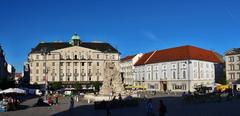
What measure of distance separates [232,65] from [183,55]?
36.6 feet

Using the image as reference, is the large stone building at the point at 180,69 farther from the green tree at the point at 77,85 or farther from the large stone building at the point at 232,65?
the green tree at the point at 77,85

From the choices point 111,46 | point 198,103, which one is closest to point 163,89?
point 111,46

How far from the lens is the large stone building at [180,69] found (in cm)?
8338

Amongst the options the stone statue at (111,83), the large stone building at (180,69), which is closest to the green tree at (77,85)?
the large stone building at (180,69)

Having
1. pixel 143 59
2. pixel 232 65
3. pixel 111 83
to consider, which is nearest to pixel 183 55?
pixel 232 65

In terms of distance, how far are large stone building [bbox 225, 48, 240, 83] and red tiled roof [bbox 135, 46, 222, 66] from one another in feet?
19.5

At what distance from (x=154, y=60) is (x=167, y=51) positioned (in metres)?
4.54

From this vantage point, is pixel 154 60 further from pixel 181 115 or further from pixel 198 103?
pixel 181 115

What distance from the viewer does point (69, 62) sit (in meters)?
106

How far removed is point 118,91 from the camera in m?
52.0

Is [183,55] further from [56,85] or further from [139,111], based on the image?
[139,111]

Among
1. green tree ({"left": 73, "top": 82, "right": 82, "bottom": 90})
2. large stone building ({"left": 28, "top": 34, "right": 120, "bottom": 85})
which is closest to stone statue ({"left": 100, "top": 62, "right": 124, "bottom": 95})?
green tree ({"left": 73, "top": 82, "right": 82, "bottom": 90})

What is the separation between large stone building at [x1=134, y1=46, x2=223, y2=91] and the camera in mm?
83375

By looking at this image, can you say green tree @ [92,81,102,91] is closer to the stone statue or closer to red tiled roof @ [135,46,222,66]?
red tiled roof @ [135,46,222,66]
